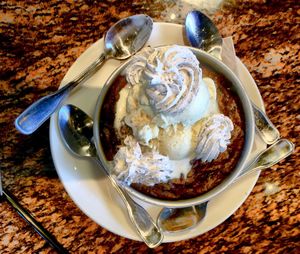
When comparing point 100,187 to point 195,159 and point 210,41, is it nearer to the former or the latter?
point 195,159

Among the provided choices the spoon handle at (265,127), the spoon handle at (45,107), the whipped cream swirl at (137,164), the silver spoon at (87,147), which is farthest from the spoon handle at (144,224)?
the spoon handle at (265,127)

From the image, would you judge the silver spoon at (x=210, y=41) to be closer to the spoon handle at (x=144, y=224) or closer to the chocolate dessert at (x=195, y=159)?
the chocolate dessert at (x=195, y=159)

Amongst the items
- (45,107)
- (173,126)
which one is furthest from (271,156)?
(45,107)

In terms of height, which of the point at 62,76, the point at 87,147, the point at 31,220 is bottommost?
the point at 31,220

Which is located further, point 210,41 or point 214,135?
point 210,41

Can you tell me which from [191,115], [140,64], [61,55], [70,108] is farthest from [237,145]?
[61,55]

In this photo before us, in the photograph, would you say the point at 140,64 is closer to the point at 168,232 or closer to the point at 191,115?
the point at 191,115
